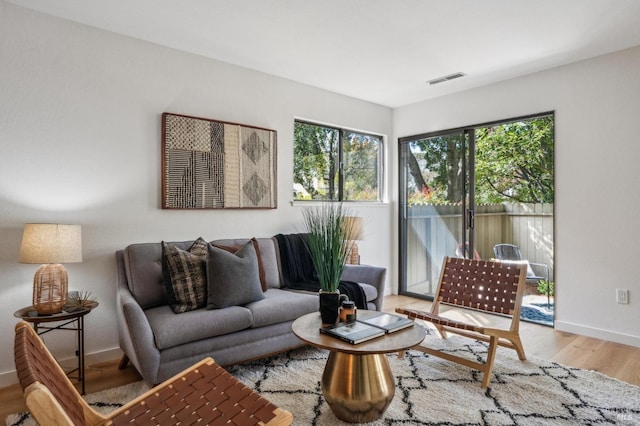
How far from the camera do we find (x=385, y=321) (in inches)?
89.9

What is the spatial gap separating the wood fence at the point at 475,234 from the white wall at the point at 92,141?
239cm

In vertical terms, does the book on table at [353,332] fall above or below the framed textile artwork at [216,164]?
below

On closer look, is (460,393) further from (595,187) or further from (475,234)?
(475,234)

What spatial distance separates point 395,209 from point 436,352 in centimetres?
268

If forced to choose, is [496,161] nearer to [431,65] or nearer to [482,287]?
[431,65]

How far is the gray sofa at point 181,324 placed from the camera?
87.8 inches

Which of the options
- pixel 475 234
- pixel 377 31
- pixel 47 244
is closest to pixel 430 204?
pixel 475 234

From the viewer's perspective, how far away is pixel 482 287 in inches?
118

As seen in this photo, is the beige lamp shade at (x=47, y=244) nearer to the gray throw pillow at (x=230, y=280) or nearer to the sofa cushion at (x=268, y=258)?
the gray throw pillow at (x=230, y=280)

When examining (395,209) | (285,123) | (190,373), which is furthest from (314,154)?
(190,373)

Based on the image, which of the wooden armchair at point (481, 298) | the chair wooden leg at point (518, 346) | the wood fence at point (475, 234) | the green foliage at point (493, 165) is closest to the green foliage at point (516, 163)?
the green foliage at point (493, 165)

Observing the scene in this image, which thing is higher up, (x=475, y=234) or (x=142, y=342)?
(x=475, y=234)

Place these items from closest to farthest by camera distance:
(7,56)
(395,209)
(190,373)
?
(190,373) < (7,56) < (395,209)

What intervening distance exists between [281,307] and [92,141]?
6.09 feet
